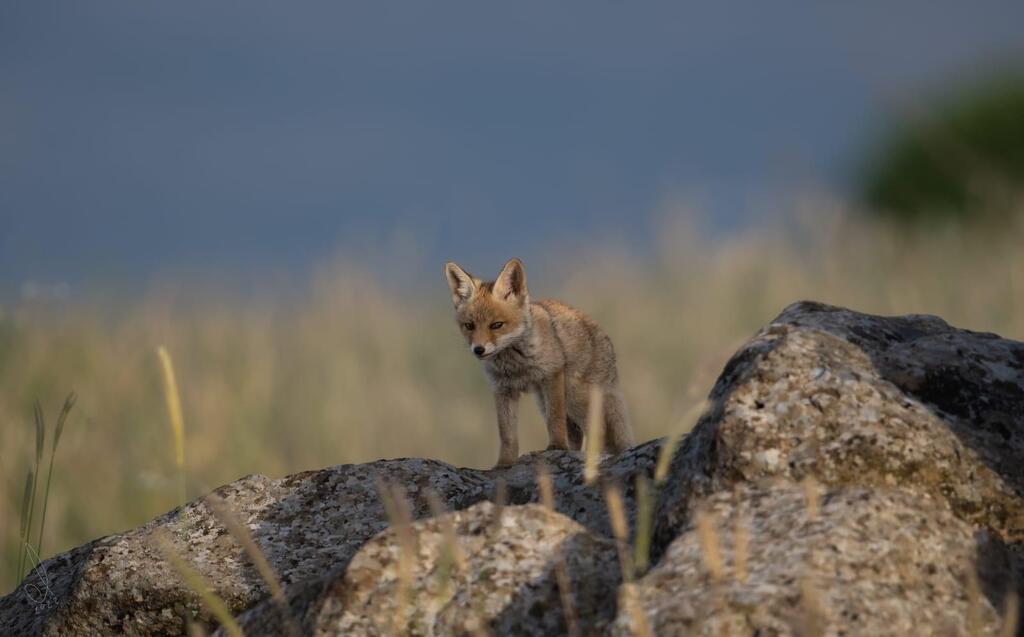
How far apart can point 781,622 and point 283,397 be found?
34.0 feet

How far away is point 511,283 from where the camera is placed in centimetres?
689

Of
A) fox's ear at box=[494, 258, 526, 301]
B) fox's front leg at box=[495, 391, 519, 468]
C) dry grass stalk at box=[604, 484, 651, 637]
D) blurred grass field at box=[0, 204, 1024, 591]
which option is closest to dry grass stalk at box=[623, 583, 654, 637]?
dry grass stalk at box=[604, 484, 651, 637]

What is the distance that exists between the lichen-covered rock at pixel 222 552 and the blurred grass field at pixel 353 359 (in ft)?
18.1

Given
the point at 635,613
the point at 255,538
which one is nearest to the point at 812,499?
the point at 635,613

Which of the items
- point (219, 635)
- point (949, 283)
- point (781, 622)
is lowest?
point (949, 283)

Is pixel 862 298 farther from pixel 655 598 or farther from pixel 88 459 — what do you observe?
pixel 655 598

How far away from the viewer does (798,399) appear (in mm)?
3520

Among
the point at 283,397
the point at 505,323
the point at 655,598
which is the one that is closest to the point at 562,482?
the point at 655,598

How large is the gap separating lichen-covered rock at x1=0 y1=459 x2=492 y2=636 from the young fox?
1.56 metres

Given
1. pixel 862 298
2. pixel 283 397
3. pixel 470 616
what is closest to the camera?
pixel 470 616

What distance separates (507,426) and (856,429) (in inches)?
121

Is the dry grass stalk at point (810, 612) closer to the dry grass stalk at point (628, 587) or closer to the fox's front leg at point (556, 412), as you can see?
the dry grass stalk at point (628, 587)

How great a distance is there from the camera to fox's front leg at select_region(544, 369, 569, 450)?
6.34 meters

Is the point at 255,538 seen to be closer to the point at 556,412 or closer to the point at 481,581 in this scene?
the point at 481,581
